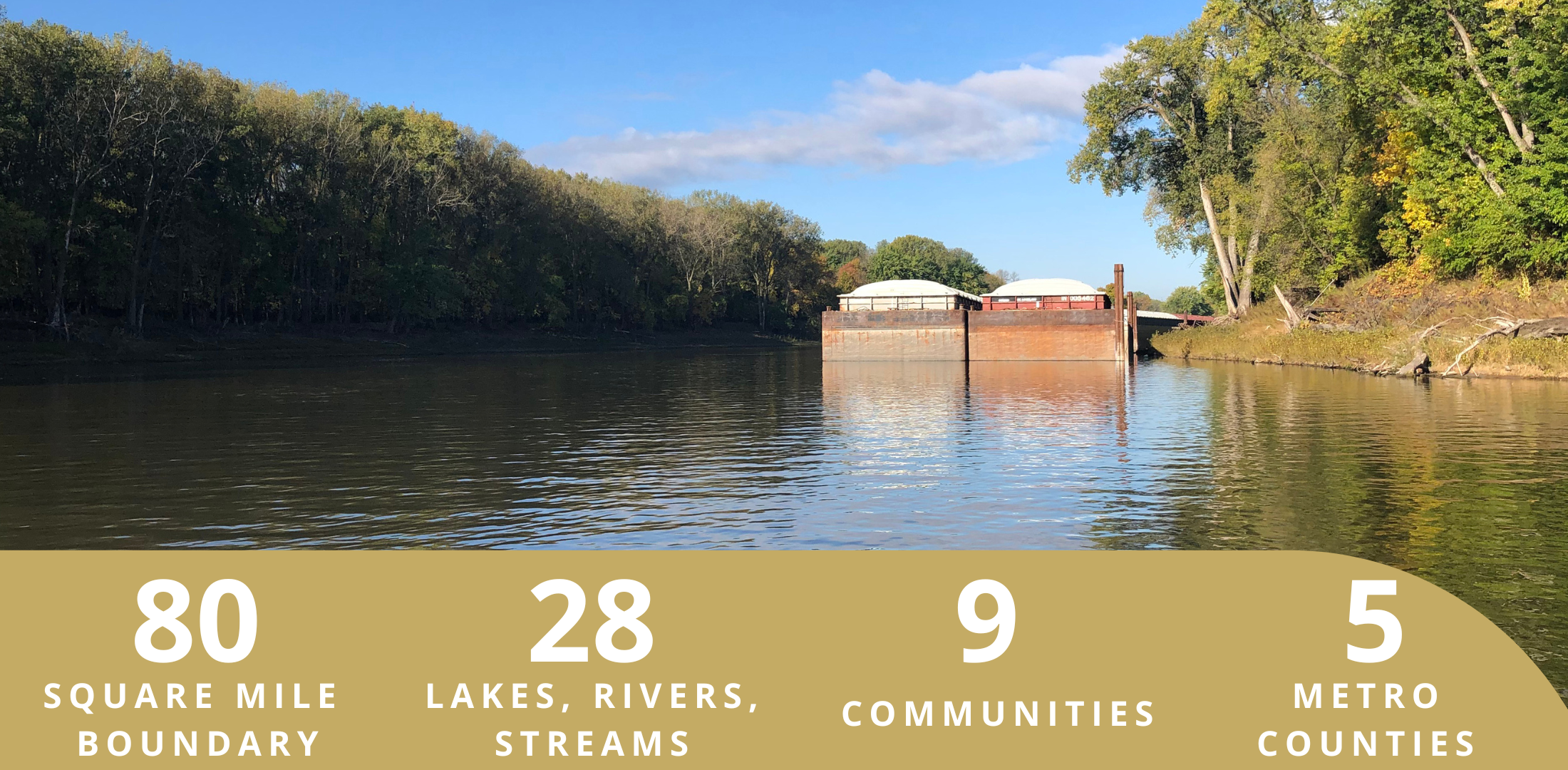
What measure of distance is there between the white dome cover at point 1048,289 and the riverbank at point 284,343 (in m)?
38.7

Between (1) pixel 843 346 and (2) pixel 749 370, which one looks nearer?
(2) pixel 749 370

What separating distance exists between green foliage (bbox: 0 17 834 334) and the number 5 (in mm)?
56142

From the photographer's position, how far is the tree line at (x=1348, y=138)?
4159 cm

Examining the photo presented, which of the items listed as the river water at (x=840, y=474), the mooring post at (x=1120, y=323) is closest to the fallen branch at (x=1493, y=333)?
the river water at (x=840, y=474)

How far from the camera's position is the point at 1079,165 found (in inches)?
2857

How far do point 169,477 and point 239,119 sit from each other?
187 ft

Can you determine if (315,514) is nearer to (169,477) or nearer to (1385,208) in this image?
(169,477)

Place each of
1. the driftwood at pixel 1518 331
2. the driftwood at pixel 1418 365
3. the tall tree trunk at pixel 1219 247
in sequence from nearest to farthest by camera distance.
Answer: the driftwood at pixel 1518 331
the driftwood at pixel 1418 365
the tall tree trunk at pixel 1219 247

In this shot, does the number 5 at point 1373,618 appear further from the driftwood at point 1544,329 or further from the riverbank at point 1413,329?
the driftwood at point 1544,329

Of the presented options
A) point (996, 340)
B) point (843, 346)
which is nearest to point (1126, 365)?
point (996, 340)

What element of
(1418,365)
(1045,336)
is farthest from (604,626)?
(1045,336)

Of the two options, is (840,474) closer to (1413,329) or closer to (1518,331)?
(1518,331)

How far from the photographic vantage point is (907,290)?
82.4 metres

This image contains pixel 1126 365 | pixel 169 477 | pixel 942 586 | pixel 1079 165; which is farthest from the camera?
pixel 1079 165
